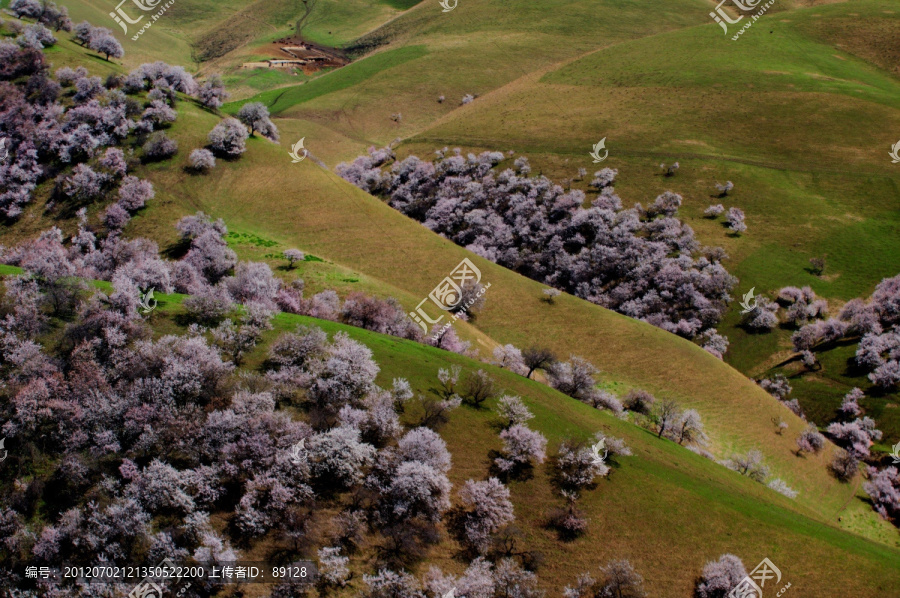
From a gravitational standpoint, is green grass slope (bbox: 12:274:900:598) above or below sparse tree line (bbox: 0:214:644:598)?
below

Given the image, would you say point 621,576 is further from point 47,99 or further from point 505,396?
point 47,99

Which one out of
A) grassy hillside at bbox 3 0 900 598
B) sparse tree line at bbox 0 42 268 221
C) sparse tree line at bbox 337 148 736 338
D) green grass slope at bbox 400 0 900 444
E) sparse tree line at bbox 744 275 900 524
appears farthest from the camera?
green grass slope at bbox 400 0 900 444

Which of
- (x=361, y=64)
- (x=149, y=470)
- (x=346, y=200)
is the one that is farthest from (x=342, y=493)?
(x=361, y=64)

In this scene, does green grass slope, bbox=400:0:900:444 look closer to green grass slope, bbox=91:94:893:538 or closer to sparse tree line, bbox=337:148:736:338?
sparse tree line, bbox=337:148:736:338

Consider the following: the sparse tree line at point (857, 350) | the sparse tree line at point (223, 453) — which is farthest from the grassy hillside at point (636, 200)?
the sparse tree line at point (857, 350)

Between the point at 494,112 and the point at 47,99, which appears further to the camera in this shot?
the point at 494,112

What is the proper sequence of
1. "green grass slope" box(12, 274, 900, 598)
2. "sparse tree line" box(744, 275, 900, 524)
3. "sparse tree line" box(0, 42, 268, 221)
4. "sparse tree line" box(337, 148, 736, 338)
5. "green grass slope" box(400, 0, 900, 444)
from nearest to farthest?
"green grass slope" box(12, 274, 900, 598) → "sparse tree line" box(744, 275, 900, 524) → "sparse tree line" box(0, 42, 268, 221) → "sparse tree line" box(337, 148, 736, 338) → "green grass slope" box(400, 0, 900, 444)

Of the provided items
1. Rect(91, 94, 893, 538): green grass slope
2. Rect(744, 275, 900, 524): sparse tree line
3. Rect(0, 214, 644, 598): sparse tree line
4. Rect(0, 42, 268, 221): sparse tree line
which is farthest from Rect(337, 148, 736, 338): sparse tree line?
Rect(0, 214, 644, 598): sparse tree line

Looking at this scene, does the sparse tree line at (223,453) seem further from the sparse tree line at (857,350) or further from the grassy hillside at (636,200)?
the sparse tree line at (857,350)

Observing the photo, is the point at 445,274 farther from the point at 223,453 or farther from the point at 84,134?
the point at 84,134

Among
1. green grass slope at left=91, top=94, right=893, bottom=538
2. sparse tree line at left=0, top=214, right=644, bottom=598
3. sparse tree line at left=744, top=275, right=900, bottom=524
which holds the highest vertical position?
sparse tree line at left=0, top=214, right=644, bottom=598
